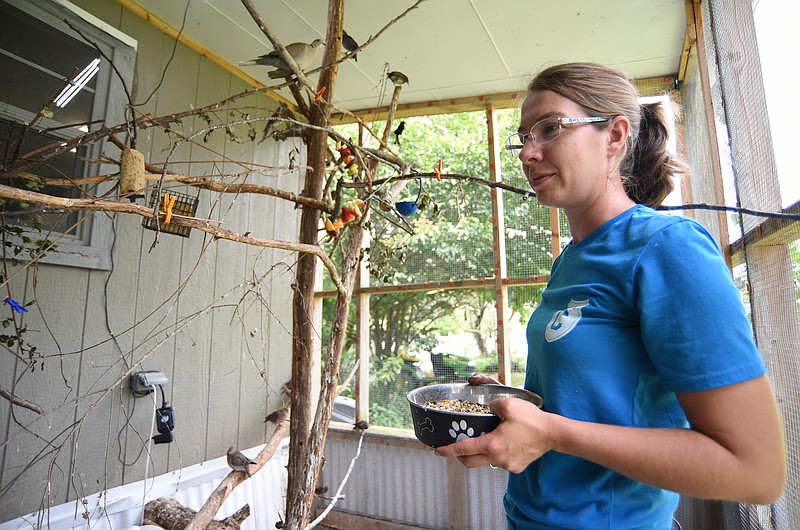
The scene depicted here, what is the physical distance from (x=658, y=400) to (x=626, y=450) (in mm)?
144

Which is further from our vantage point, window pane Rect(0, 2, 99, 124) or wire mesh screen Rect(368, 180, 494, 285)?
wire mesh screen Rect(368, 180, 494, 285)

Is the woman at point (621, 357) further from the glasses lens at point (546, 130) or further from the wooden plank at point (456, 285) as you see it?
the wooden plank at point (456, 285)

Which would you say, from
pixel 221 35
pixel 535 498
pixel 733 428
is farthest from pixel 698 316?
pixel 221 35

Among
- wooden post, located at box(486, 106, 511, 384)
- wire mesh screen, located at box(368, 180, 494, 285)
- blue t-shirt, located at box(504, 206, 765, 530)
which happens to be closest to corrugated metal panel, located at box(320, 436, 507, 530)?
wooden post, located at box(486, 106, 511, 384)

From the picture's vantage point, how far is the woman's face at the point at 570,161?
32.1 inches

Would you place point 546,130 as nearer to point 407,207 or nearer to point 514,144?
point 514,144

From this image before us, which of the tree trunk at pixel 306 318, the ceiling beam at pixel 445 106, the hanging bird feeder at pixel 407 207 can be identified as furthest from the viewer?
the ceiling beam at pixel 445 106

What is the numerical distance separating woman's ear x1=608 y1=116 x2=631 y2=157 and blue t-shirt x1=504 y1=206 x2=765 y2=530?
5.4 inches

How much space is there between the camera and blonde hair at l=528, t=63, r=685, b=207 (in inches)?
32.8

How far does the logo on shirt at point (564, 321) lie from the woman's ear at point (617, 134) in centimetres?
32

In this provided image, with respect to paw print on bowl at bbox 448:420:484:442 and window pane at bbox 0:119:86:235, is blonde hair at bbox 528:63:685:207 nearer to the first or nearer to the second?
paw print on bowl at bbox 448:420:484:442

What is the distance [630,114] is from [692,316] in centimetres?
47

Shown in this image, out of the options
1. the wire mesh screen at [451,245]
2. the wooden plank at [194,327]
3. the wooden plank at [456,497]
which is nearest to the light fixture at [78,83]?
the wooden plank at [194,327]

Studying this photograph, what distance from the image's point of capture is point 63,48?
2035 millimetres
